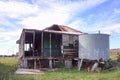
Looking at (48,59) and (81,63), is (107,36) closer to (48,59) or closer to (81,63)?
(81,63)

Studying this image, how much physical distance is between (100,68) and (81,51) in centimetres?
316

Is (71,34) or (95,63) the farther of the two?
(71,34)

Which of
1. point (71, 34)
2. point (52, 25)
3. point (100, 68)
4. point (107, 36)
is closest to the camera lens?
point (100, 68)

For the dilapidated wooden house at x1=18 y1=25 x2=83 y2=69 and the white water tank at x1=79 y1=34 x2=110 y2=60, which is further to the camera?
the dilapidated wooden house at x1=18 y1=25 x2=83 y2=69

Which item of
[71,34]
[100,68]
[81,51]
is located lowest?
[100,68]

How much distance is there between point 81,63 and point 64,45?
3.11 metres

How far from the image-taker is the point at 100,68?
21094 millimetres

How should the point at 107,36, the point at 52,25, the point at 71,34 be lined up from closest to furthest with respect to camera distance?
the point at 107,36 → the point at 71,34 → the point at 52,25

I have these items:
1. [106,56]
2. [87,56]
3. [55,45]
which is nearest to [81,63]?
[87,56]

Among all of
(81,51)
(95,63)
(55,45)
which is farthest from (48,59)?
(95,63)

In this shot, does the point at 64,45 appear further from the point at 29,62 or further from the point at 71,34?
the point at 29,62

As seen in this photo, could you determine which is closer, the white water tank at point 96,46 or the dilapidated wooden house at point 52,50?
the white water tank at point 96,46

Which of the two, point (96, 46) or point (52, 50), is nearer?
point (96, 46)

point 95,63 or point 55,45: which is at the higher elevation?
point 55,45
